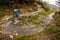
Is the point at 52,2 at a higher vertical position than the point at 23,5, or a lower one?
lower

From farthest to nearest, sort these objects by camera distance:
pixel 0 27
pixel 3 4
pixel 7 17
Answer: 1. pixel 3 4
2. pixel 7 17
3. pixel 0 27

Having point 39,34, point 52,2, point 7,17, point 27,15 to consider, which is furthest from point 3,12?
point 52,2

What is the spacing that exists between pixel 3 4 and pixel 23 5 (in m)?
2.46

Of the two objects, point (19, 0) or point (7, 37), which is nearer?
point (7, 37)

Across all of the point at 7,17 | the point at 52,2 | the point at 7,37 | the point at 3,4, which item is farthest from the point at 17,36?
the point at 52,2

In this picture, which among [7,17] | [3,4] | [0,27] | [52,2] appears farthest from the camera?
[52,2]

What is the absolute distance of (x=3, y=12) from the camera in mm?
23391

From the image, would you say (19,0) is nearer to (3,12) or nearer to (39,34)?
(3,12)

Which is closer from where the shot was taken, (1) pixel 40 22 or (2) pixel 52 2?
(1) pixel 40 22

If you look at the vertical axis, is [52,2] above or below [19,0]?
below

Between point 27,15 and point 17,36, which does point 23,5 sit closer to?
point 27,15

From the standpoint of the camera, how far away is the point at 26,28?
21.0 meters

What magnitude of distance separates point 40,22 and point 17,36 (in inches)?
170

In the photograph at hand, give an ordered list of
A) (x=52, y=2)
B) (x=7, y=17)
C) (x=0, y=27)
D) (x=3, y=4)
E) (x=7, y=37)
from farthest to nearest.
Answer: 1. (x=52, y=2)
2. (x=3, y=4)
3. (x=7, y=17)
4. (x=0, y=27)
5. (x=7, y=37)
